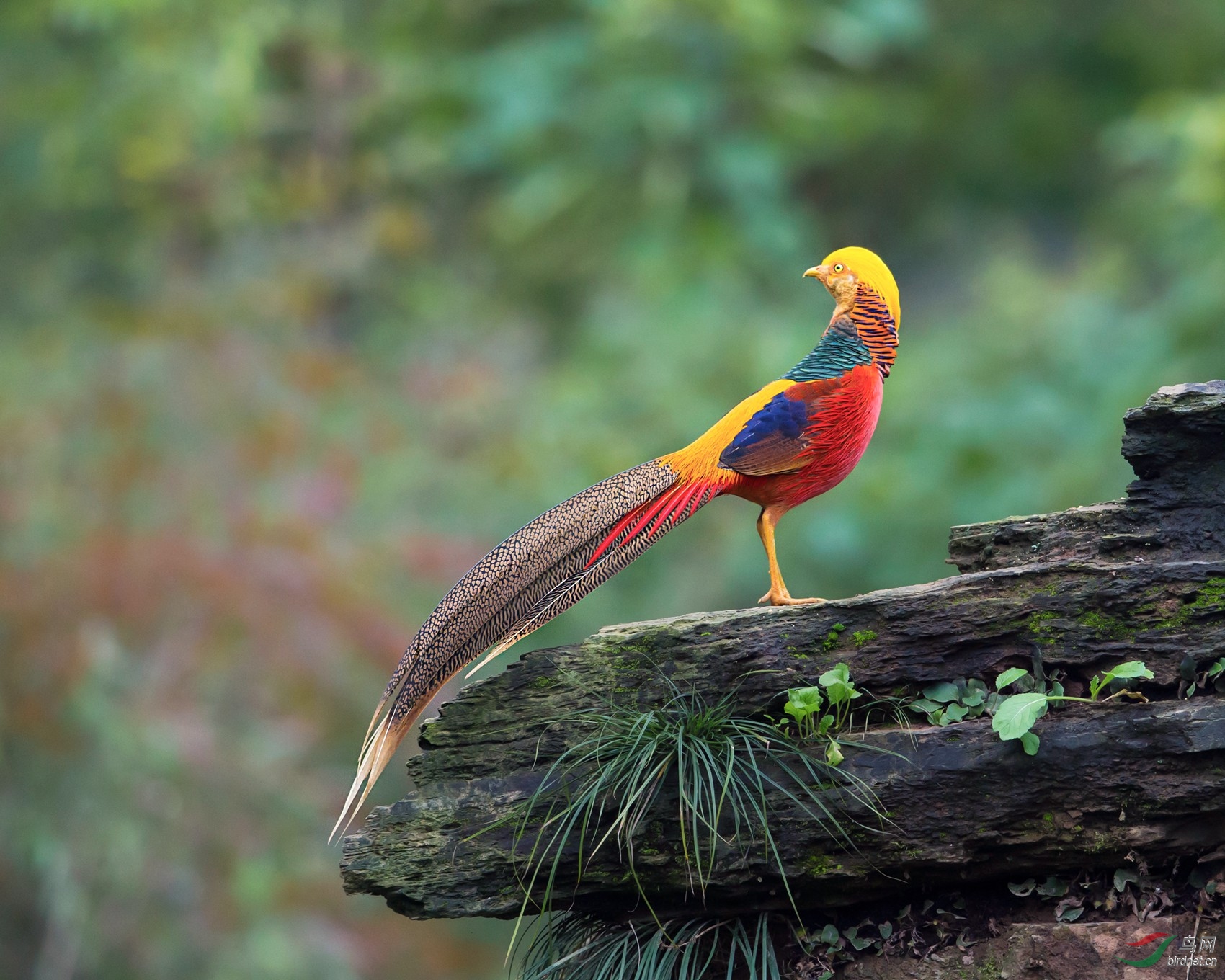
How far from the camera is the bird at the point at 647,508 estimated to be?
4129 mm

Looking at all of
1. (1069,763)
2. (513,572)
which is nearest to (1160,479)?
(1069,763)

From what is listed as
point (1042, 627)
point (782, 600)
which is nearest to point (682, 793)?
point (782, 600)

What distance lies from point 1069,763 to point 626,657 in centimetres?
131

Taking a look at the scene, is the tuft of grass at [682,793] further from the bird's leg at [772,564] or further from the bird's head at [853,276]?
the bird's head at [853,276]

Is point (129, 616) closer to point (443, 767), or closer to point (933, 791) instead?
point (443, 767)

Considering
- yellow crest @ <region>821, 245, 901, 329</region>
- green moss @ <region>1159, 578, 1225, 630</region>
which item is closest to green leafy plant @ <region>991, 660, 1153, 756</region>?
green moss @ <region>1159, 578, 1225, 630</region>

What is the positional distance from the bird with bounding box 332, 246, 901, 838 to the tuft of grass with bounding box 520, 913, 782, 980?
0.84 metres

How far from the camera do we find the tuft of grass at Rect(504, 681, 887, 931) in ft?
12.8

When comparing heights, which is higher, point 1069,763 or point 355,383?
point 355,383

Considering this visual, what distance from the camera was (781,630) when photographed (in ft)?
13.6

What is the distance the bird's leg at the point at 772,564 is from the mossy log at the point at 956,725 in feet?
0.29

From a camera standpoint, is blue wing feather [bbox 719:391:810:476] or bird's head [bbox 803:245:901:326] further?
bird's head [bbox 803:245:901:326]

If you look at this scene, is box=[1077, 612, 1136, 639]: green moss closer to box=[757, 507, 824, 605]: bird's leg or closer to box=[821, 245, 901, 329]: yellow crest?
box=[757, 507, 824, 605]: bird's leg

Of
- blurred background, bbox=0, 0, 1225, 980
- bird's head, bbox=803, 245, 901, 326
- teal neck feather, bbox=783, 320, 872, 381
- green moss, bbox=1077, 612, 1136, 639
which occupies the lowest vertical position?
green moss, bbox=1077, 612, 1136, 639
